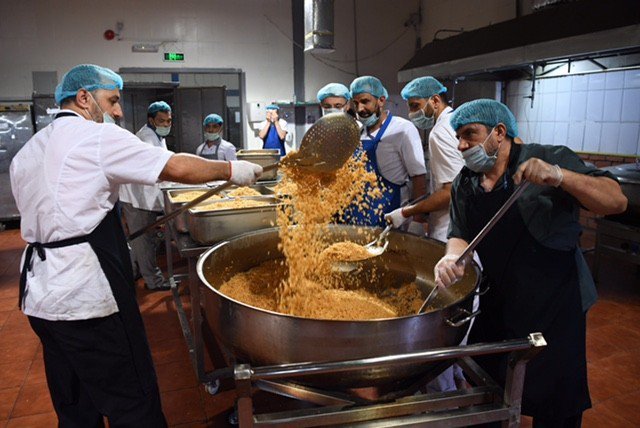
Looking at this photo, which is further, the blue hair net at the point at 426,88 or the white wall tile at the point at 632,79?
the white wall tile at the point at 632,79

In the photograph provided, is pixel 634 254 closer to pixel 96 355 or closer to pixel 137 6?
pixel 96 355

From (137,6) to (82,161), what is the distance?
6.33m

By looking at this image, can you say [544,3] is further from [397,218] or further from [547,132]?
[397,218]

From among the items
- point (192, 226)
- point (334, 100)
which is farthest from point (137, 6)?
point (192, 226)

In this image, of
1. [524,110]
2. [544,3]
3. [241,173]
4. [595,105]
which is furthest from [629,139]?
[241,173]

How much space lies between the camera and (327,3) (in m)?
4.57

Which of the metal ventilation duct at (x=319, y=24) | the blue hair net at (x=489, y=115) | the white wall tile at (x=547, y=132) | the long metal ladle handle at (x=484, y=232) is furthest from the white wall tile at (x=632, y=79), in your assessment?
the long metal ladle handle at (x=484, y=232)

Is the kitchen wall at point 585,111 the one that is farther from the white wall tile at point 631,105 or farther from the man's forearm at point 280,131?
A: the man's forearm at point 280,131

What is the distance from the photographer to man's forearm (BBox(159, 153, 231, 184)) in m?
1.51

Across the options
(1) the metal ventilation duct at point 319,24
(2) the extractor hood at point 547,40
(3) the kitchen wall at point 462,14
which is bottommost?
(2) the extractor hood at point 547,40

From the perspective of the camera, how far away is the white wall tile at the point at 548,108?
5.29 m

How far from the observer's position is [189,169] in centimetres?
153

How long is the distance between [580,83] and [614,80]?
14.4 inches

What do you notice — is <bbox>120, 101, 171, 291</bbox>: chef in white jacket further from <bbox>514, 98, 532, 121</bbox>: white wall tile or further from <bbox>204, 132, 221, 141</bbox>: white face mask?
<bbox>514, 98, 532, 121</bbox>: white wall tile
